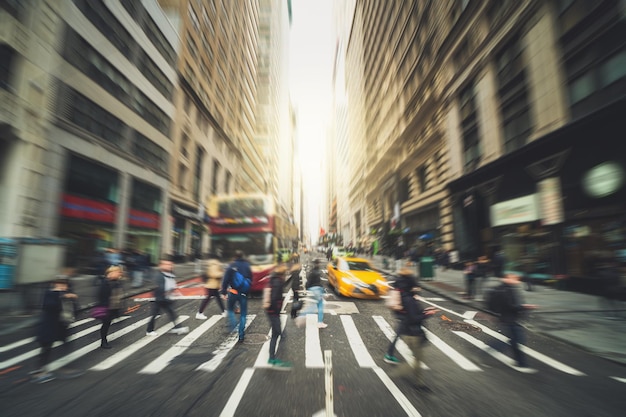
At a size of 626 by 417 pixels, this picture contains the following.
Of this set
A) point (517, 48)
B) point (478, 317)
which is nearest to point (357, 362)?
point (478, 317)

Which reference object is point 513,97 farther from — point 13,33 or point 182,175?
point 182,175

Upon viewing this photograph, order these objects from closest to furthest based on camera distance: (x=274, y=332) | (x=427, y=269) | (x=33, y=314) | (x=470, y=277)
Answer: (x=274, y=332), (x=33, y=314), (x=470, y=277), (x=427, y=269)

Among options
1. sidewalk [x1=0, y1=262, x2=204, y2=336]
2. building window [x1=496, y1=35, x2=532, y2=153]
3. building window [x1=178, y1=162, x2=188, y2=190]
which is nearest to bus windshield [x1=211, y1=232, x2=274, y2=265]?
sidewalk [x1=0, y1=262, x2=204, y2=336]

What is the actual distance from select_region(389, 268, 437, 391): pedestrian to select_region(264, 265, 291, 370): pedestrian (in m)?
2.06

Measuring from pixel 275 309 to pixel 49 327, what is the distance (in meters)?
3.79

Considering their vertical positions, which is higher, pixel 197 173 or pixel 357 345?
pixel 197 173

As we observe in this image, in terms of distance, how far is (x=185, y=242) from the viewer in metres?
30.1

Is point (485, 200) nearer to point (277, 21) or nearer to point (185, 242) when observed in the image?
point (185, 242)

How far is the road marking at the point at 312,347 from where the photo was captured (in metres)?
5.21

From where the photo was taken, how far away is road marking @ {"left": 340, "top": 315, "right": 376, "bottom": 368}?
207 inches

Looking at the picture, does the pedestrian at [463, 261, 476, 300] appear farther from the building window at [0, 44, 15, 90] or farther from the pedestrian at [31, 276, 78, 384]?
the building window at [0, 44, 15, 90]

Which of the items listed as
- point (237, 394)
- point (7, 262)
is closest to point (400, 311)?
point (237, 394)

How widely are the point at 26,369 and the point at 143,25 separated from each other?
2635cm

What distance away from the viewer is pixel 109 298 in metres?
5.88
